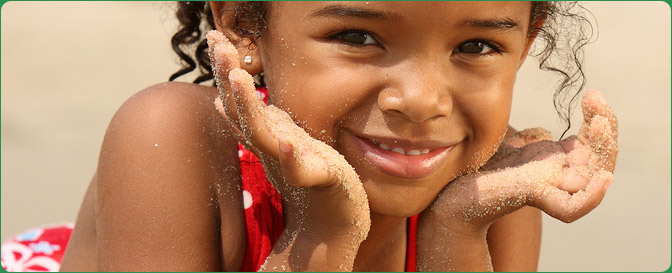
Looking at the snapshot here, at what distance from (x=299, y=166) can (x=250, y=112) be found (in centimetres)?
14

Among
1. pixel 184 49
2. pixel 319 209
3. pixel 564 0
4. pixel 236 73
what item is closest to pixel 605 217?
pixel 564 0

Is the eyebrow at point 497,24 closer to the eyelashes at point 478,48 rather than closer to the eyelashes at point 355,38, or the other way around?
the eyelashes at point 478,48

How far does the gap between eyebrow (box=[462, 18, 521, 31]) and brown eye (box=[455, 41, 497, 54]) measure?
5cm

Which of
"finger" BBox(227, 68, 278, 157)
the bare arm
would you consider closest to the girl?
"finger" BBox(227, 68, 278, 157)

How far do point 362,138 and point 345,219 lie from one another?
0.67 ft

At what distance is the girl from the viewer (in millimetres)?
1791

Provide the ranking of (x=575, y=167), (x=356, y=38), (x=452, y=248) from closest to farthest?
1. (x=356, y=38)
2. (x=575, y=167)
3. (x=452, y=248)

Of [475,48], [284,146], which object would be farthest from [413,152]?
[284,146]

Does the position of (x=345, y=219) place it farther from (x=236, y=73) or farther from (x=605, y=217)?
(x=605, y=217)

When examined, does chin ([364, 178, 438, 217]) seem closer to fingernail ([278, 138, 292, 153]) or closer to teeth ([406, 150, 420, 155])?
teeth ([406, 150, 420, 155])

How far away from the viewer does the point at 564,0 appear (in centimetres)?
231

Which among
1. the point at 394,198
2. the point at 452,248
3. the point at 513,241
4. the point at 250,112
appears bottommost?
the point at 513,241

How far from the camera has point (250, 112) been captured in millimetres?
1553

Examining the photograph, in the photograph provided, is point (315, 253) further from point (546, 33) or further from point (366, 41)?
point (546, 33)
